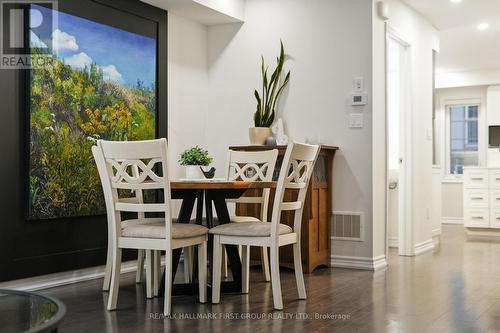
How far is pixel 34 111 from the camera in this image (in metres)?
4.14

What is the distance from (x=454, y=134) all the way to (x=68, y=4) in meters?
7.89

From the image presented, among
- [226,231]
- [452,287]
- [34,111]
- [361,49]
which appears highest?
[361,49]

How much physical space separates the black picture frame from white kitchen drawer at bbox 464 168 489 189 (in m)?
5.73

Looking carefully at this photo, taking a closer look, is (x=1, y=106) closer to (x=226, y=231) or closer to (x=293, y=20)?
(x=226, y=231)

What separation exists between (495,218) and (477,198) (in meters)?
0.38

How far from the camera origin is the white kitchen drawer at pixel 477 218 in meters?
8.38

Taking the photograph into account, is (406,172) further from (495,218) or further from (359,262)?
(495,218)

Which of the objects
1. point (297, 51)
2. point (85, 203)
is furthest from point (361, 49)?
point (85, 203)

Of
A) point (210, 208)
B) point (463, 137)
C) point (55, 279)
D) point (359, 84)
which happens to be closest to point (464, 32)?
point (359, 84)

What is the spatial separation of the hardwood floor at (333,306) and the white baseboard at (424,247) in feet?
3.38

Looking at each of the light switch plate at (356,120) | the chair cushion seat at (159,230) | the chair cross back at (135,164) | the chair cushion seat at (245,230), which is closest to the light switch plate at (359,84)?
the light switch plate at (356,120)

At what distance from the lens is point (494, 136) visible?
385 inches

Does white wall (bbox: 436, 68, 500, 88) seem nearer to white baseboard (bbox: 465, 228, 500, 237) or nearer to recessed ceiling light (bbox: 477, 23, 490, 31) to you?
white baseboard (bbox: 465, 228, 500, 237)

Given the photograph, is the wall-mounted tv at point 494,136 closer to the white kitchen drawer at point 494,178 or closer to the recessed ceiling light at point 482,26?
the white kitchen drawer at point 494,178
